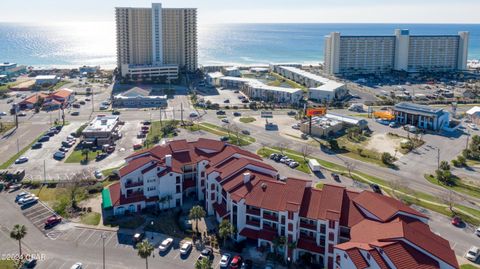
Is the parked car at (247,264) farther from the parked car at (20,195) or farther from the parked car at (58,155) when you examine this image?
the parked car at (58,155)

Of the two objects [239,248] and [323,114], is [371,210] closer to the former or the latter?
[239,248]

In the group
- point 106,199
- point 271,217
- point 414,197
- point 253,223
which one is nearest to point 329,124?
point 414,197

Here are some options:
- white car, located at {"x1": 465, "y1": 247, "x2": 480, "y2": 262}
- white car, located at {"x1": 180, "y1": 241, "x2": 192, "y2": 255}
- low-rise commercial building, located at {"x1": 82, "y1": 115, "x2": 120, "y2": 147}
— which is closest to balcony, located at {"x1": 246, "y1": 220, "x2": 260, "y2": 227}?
white car, located at {"x1": 180, "y1": 241, "x2": 192, "y2": 255}

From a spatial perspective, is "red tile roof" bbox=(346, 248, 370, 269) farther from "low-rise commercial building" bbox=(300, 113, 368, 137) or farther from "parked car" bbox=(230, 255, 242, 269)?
"low-rise commercial building" bbox=(300, 113, 368, 137)

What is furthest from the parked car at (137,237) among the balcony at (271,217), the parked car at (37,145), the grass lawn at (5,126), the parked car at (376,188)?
the grass lawn at (5,126)

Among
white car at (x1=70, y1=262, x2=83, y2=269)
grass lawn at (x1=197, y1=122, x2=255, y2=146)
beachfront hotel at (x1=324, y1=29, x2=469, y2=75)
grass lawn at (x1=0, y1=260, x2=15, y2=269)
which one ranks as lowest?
grass lawn at (x1=0, y1=260, x2=15, y2=269)

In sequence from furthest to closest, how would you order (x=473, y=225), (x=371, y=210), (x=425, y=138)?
(x=425, y=138) < (x=473, y=225) < (x=371, y=210)

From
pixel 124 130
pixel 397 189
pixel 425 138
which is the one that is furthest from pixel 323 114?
pixel 124 130
